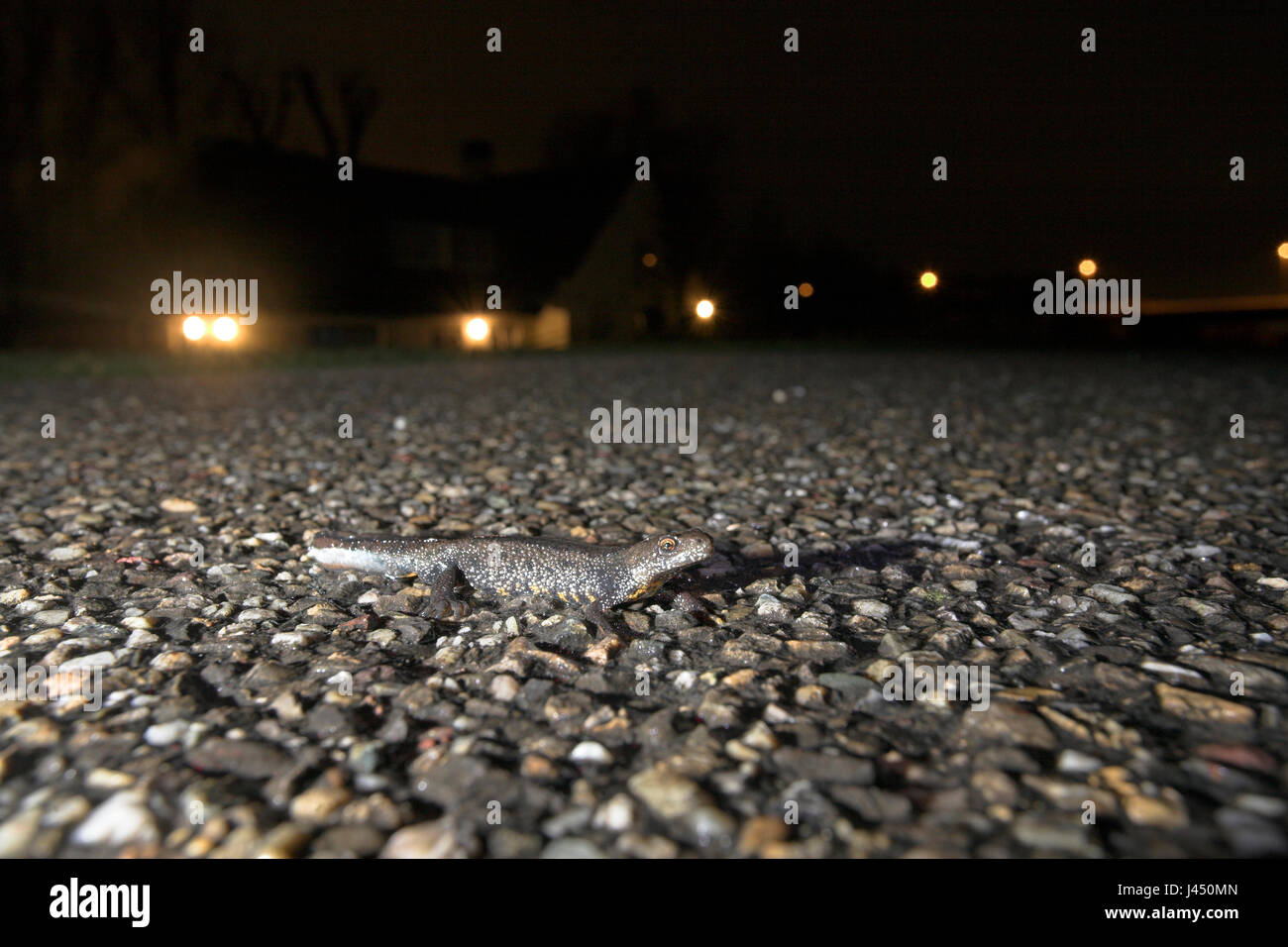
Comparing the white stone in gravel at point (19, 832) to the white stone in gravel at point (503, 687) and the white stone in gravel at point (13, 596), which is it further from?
the white stone in gravel at point (13, 596)

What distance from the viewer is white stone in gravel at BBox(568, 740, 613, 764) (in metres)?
2.62

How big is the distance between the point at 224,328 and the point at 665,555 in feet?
93.6

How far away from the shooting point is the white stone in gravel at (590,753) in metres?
2.62

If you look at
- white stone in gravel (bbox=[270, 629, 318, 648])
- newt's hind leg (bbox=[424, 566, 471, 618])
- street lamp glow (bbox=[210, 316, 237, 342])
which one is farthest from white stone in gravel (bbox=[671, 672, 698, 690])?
street lamp glow (bbox=[210, 316, 237, 342])

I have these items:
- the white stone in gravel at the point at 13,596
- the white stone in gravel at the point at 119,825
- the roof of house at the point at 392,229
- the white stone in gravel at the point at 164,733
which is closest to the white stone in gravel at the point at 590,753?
the white stone in gravel at the point at 119,825

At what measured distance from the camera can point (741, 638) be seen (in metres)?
3.57

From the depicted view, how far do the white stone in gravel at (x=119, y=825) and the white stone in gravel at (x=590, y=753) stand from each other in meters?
1.21

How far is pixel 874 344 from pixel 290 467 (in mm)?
31767

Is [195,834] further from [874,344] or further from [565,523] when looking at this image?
[874,344]

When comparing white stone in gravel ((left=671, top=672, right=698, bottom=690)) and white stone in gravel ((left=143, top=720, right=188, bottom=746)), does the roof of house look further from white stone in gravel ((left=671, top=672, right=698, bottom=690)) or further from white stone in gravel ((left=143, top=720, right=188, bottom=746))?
white stone in gravel ((left=671, top=672, right=698, bottom=690))

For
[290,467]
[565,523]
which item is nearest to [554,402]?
[290,467]
